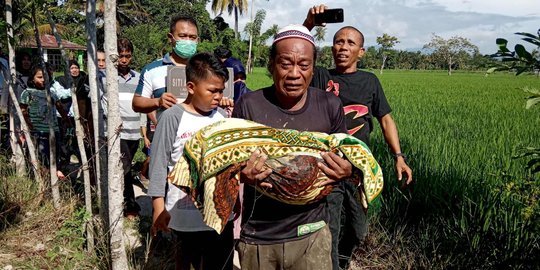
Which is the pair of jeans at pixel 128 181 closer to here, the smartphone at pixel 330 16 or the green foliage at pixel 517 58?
the smartphone at pixel 330 16

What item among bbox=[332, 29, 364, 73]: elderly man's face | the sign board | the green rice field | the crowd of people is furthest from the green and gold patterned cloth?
bbox=[332, 29, 364, 73]: elderly man's face

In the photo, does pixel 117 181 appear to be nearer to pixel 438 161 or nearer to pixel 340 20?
pixel 340 20

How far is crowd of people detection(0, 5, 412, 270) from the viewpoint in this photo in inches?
70.7

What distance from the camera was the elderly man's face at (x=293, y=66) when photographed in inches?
69.5

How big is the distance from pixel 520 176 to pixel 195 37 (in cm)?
275

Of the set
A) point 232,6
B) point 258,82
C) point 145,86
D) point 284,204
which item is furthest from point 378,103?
point 232,6

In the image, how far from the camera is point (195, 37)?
3113 mm

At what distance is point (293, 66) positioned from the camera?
5.81 ft

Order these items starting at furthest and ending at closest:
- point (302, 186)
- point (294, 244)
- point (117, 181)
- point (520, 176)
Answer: point (520, 176)
point (117, 181)
point (294, 244)
point (302, 186)

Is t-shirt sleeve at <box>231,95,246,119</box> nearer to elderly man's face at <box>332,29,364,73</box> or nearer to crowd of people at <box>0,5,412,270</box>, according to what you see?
crowd of people at <box>0,5,412,270</box>

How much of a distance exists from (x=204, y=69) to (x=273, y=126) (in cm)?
62

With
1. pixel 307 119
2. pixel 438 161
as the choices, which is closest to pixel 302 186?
pixel 307 119

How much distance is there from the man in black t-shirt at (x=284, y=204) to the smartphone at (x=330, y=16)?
2.39 feet

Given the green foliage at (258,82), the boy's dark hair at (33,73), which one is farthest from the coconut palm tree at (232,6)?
the boy's dark hair at (33,73)
